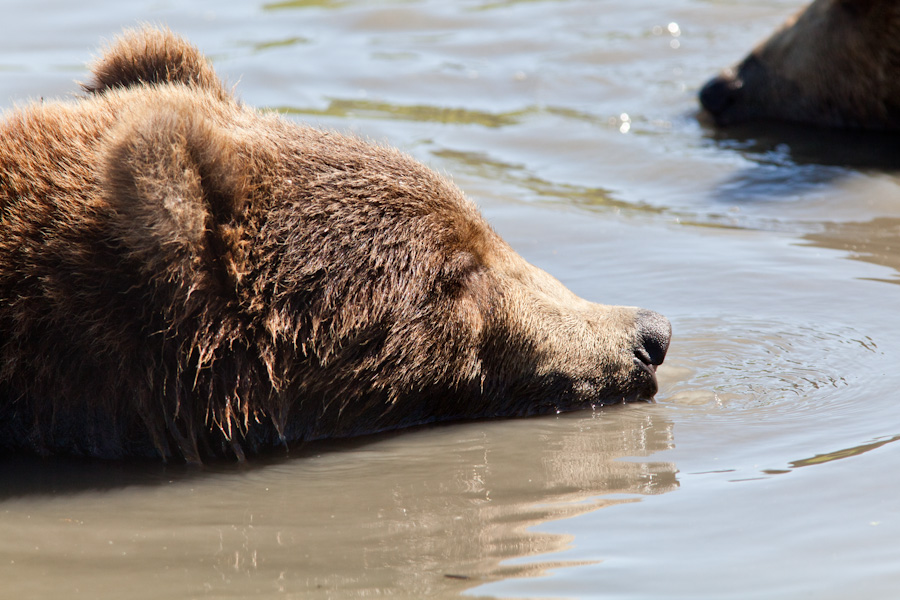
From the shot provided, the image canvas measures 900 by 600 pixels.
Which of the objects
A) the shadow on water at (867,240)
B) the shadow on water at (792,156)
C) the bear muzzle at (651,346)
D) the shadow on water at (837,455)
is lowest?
the shadow on water at (837,455)

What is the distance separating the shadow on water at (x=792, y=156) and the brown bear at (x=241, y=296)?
3.86 meters

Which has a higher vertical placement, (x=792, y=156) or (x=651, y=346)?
(x=792, y=156)

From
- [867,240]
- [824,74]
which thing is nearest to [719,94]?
[824,74]

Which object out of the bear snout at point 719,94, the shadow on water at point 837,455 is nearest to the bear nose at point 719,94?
the bear snout at point 719,94

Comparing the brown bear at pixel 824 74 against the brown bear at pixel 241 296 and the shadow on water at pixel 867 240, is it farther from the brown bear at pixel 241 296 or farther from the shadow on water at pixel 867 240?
the brown bear at pixel 241 296

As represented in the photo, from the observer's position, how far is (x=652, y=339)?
16.0 feet

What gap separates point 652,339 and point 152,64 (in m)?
2.61

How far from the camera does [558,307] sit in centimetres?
497

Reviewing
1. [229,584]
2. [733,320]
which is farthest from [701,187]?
[229,584]

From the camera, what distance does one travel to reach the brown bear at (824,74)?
9.94 meters

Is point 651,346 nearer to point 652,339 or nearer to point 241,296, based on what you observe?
point 652,339

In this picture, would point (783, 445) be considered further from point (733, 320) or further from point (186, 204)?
point (186, 204)

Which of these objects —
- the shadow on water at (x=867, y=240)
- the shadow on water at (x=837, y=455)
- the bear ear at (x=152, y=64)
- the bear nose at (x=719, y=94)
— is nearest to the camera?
the shadow on water at (x=837, y=455)

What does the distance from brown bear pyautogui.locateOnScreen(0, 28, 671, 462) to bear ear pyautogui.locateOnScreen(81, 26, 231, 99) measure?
0.05ft
